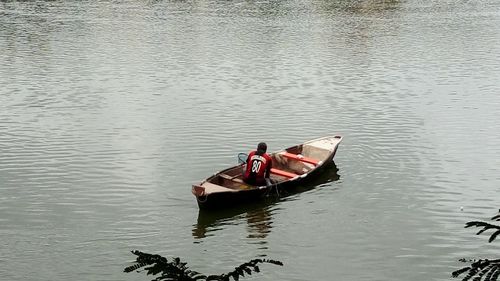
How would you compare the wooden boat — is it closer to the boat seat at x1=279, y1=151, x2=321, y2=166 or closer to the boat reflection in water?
the boat seat at x1=279, y1=151, x2=321, y2=166

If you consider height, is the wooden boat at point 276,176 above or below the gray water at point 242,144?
above

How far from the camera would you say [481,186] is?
27469mm

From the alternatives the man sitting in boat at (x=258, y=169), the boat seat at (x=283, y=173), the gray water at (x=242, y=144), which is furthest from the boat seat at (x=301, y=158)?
the man sitting in boat at (x=258, y=169)

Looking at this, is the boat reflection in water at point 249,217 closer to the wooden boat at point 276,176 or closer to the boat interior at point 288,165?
the wooden boat at point 276,176

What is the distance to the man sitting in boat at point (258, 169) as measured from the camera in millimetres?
25297

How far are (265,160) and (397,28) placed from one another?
50017 mm

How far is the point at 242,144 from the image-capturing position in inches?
1284

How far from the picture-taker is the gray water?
21.5 meters

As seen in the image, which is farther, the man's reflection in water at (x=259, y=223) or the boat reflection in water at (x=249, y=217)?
the boat reflection in water at (x=249, y=217)

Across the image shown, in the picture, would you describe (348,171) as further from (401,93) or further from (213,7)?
(213,7)

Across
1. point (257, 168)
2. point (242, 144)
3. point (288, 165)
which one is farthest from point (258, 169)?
point (242, 144)

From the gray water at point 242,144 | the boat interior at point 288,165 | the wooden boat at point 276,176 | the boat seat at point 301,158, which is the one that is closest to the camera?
the gray water at point 242,144

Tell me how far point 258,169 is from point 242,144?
7.39 m

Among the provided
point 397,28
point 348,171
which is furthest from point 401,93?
point 397,28
